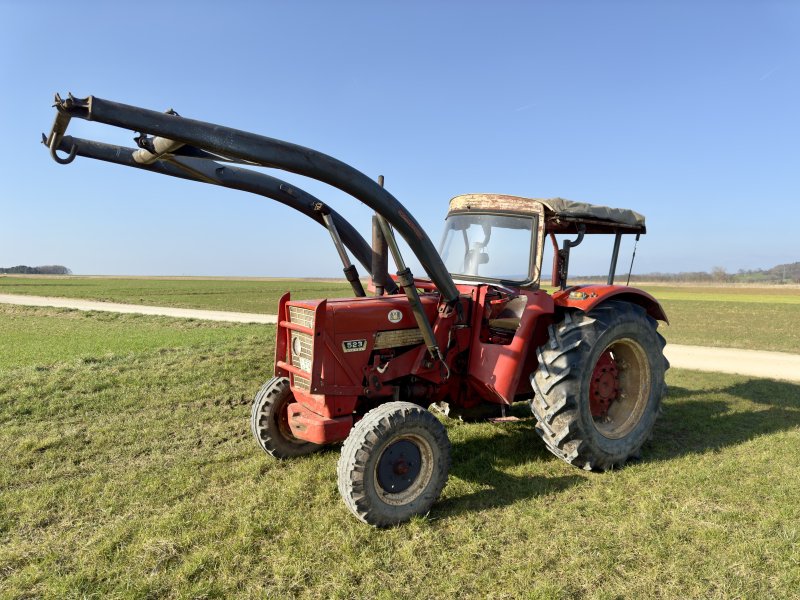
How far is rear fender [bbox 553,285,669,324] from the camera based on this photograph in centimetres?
475

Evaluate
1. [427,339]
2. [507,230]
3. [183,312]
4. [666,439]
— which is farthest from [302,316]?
[183,312]

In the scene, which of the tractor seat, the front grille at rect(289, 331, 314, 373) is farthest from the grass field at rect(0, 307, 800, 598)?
the tractor seat

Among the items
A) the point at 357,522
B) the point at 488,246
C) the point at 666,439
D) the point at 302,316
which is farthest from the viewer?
the point at 666,439

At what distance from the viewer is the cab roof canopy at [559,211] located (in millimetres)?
4965

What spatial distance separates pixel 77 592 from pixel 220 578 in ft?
2.51

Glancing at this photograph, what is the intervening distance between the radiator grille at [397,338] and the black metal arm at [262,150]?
0.75m

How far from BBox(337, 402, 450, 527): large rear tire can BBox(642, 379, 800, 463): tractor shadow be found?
237 centimetres

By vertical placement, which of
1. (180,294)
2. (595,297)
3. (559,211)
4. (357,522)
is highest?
(559,211)

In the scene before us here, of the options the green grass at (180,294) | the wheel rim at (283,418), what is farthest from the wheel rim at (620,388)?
the green grass at (180,294)

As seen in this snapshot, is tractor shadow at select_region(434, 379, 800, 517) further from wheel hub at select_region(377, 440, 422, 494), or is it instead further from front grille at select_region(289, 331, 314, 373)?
front grille at select_region(289, 331, 314, 373)

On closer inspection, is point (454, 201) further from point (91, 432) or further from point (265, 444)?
point (91, 432)

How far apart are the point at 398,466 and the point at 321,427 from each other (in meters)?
0.68

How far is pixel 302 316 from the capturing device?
14.4 ft

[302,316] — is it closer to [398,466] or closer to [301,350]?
[301,350]
